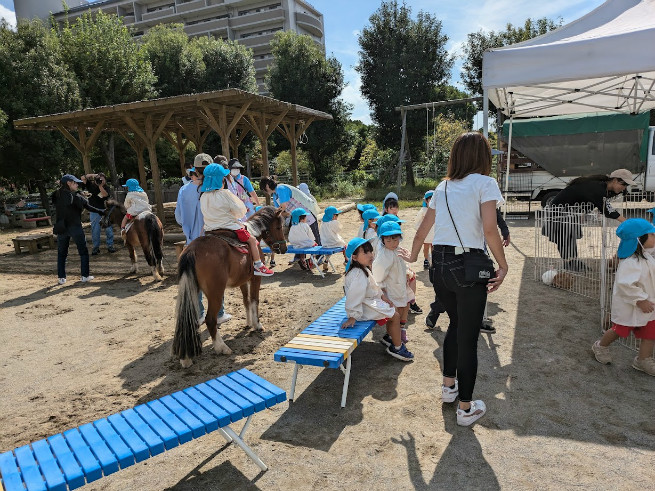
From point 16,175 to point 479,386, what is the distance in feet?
67.0

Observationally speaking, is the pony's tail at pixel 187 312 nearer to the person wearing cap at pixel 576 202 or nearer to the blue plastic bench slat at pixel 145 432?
the blue plastic bench slat at pixel 145 432

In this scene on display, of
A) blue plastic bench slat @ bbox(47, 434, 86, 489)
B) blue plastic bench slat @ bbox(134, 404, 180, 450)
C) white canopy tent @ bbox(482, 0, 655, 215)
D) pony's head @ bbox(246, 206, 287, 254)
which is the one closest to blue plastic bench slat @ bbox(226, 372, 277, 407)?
blue plastic bench slat @ bbox(134, 404, 180, 450)

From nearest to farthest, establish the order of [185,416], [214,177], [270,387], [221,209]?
[185,416], [270,387], [214,177], [221,209]

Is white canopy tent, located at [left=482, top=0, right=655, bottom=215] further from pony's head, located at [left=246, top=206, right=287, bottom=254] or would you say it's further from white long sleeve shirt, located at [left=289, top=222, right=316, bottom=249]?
white long sleeve shirt, located at [left=289, top=222, right=316, bottom=249]

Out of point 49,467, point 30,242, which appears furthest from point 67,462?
point 30,242

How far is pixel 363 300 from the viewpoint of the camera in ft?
12.7

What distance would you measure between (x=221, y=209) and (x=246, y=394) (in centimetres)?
231

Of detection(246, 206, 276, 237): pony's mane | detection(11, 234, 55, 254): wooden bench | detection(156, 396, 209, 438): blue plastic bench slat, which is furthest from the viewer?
detection(11, 234, 55, 254): wooden bench

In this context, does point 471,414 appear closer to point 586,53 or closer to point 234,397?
point 234,397

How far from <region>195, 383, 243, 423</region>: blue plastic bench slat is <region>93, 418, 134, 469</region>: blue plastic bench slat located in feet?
1.86

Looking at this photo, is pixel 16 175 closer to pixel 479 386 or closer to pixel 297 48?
pixel 297 48

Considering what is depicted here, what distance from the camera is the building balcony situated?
55.7 metres

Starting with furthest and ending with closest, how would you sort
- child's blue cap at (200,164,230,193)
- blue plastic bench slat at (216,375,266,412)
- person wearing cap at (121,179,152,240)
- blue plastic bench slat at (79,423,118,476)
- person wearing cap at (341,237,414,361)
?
person wearing cap at (121,179,152,240), child's blue cap at (200,164,230,193), person wearing cap at (341,237,414,361), blue plastic bench slat at (216,375,266,412), blue plastic bench slat at (79,423,118,476)

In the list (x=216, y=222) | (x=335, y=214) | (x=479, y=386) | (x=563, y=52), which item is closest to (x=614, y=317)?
(x=479, y=386)
